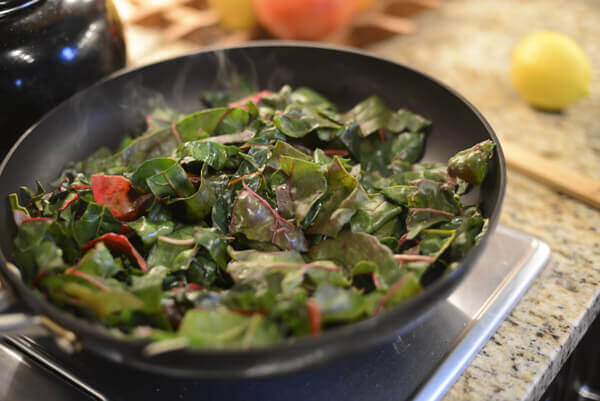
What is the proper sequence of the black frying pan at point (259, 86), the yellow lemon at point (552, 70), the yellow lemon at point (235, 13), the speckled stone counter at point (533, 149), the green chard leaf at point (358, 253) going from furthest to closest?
the yellow lemon at point (235, 13) → the yellow lemon at point (552, 70) → the speckled stone counter at point (533, 149) → the green chard leaf at point (358, 253) → the black frying pan at point (259, 86)

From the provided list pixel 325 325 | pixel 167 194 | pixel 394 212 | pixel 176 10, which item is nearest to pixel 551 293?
pixel 394 212

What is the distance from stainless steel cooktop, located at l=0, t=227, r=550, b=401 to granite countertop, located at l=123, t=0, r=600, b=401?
1.3 inches

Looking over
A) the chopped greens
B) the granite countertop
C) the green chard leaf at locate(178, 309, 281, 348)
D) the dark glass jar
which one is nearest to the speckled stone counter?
the granite countertop

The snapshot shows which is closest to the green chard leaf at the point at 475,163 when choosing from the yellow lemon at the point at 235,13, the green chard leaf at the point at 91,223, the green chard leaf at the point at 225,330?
the green chard leaf at the point at 225,330

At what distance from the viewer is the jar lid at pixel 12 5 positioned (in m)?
0.72

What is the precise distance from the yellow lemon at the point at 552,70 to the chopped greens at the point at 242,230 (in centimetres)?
50

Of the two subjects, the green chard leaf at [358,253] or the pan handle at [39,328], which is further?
the green chard leaf at [358,253]

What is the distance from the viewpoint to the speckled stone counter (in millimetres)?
659

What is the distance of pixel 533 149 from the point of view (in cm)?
106

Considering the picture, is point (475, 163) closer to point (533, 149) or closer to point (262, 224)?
point (262, 224)

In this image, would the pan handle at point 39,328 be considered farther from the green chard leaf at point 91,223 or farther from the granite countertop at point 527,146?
the granite countertop at point 527,146

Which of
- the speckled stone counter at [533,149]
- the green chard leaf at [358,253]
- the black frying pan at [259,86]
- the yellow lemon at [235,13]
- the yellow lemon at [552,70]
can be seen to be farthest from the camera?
the yellow lemon at [235,13]

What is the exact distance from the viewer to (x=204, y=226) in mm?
659

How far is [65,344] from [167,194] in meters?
0.25
